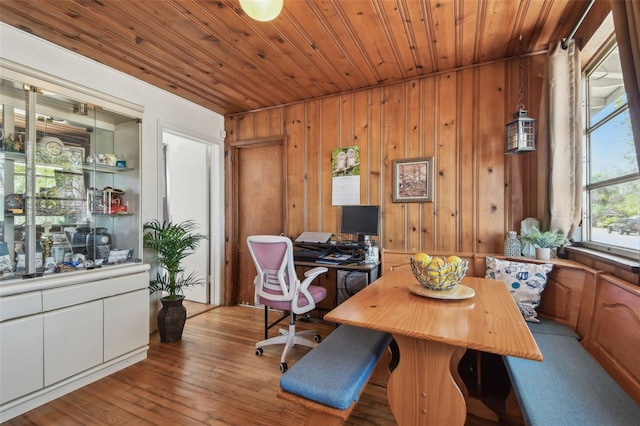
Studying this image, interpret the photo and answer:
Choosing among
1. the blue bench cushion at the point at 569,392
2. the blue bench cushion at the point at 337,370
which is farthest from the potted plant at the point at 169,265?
A: the blue bench cushion at the point at 569,392

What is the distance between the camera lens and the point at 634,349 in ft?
4.28

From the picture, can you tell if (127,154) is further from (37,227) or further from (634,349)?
(634,349)

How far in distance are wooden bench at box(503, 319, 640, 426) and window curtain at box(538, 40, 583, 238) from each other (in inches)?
39.1

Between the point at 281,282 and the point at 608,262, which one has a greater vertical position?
the point at 608,262

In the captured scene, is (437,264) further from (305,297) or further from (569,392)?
(305,297)

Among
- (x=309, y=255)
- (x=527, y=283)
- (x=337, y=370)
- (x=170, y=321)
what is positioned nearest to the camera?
(x=337, y=370)

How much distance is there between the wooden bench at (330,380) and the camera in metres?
1.19

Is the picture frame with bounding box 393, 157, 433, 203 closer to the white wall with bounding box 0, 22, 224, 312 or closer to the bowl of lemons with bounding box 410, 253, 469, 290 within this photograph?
the bowl of lemons with bounding box 410, 253, 469, 290

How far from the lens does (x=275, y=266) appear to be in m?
2.40

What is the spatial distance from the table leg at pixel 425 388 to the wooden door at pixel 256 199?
2.61 metres

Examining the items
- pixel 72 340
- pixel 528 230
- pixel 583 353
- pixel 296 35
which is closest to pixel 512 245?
pixel 528 230

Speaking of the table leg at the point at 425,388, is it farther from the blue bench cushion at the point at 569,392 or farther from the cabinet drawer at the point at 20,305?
the cabinet drawer at the point at 20,305

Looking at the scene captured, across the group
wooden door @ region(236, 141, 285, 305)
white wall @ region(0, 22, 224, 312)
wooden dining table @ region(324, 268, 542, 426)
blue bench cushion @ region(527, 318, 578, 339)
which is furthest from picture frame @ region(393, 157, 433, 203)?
white wall @ region(0, 22, 224, 312)

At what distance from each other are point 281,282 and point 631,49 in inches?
94.0
